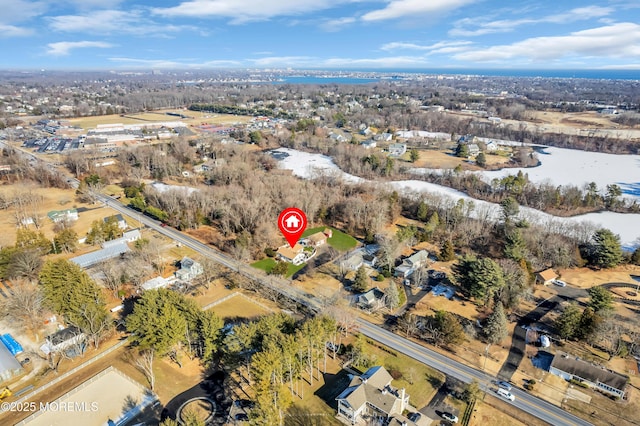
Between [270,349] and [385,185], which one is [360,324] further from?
[385,185]

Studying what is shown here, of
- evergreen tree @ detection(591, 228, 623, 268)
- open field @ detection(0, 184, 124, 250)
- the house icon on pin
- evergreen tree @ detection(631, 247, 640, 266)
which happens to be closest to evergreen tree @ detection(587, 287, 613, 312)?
evergreen tree @ detection(591, 228, 623, 268)

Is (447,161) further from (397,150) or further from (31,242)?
(31,242)

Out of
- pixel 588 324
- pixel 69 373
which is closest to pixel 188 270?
pixel 69 373

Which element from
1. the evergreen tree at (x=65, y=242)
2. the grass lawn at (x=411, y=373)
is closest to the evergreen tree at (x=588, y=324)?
the grass lawn at (x=411, y=373)

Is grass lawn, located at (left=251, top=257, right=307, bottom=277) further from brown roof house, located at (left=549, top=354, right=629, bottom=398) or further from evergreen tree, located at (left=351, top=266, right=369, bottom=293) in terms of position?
brown roof house, located at (left=549, top=354, right=629, bottom=398)

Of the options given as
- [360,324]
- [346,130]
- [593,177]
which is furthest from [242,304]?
[346,130]

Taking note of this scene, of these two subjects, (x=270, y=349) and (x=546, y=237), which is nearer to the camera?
(x=270, y=349)
